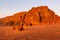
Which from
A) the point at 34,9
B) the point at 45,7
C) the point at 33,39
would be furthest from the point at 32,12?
the point at 33,39

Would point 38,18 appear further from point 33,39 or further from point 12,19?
point 33,39

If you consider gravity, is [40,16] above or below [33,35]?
above

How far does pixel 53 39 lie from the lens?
716cm

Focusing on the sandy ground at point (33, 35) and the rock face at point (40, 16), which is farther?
the rock face at point (40, 16)

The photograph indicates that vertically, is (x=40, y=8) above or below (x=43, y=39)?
above

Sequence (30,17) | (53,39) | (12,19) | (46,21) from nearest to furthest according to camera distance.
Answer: (53,39)
(46,21)
(30,17)
(12,19)

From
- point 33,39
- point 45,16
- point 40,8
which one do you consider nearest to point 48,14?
point 45,16

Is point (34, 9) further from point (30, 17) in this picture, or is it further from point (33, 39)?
point (33, 39)

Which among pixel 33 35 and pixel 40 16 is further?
pixel 40 16

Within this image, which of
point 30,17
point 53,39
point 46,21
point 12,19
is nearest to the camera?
point 53,39

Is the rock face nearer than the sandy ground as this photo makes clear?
No

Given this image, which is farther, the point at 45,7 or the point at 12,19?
the point at 12,19

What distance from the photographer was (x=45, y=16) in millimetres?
29719

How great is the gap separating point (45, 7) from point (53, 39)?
2430 centimetres
